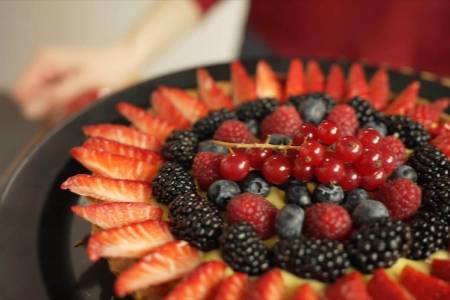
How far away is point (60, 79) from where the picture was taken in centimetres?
209

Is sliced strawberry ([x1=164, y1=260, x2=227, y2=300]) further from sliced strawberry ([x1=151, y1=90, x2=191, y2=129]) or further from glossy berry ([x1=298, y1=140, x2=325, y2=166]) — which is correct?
sliced strawberry ([x1=151, y1=90, x2=191, y2=129])

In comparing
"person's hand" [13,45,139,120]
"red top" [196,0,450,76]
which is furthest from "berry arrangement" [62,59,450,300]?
"red top" [196,0,450,76]

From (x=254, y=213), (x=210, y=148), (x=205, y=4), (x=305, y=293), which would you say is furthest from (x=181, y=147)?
(x=205, y=4)

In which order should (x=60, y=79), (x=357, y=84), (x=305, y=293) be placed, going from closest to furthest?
(x=305, y=293)
(x=357, y=84)
(x=60, y=79)

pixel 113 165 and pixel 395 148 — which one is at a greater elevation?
pixel 113 165

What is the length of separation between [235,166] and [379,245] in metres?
0.35

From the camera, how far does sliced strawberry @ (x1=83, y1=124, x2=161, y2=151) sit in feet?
4.80

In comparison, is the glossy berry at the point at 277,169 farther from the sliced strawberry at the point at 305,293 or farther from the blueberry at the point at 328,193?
the sliced strawberry at the point at 305,293

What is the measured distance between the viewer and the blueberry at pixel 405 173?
1282 millimetres

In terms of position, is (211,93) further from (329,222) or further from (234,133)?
(329,222)

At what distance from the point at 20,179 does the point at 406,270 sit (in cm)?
95

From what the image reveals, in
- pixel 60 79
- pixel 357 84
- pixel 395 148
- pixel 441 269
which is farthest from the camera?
pixel 60 79

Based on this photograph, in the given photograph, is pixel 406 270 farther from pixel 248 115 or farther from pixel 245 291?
pixel 248 115

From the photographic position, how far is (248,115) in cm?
150
